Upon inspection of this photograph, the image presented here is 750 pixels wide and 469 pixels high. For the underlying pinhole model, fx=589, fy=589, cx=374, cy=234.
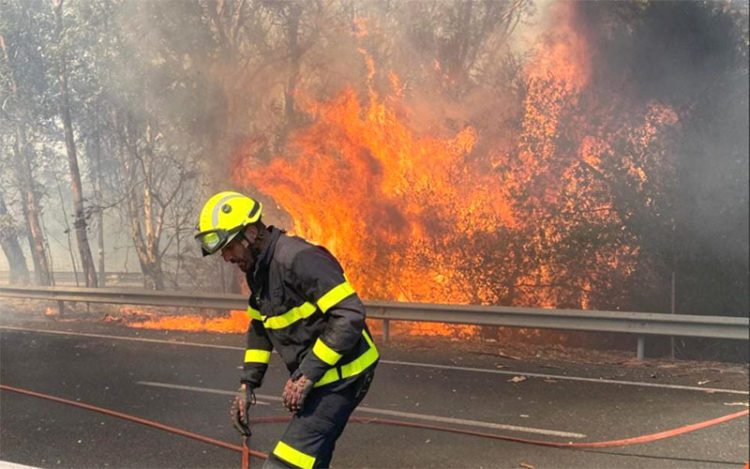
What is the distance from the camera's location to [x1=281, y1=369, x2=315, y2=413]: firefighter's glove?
101 inches

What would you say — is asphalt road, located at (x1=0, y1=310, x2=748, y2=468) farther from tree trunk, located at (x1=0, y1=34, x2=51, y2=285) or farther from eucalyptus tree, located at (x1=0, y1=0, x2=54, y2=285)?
eucalyptus tree, located at (x1=0, y1=0, x2=54, y2=285)

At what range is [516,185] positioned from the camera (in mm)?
10141

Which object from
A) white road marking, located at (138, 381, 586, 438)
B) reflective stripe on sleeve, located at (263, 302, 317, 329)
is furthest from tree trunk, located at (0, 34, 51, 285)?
reflective stripe on sleeve, located at (263, 302, 317, 329)

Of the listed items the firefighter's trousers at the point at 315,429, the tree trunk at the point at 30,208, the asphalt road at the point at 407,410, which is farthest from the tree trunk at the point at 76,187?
the firefighter's trousers at the point at 315,429

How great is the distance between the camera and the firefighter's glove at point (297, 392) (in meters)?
2.56

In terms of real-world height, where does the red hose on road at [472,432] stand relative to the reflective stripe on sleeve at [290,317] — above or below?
below

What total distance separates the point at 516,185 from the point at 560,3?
3.30 m

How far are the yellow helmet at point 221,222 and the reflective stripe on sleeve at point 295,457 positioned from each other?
932 millimetres

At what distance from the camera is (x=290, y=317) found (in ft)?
8.90

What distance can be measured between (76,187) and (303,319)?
34.9ft

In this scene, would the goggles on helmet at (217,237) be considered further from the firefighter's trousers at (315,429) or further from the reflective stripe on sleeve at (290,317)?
the firefighter's trousers at (315,429)

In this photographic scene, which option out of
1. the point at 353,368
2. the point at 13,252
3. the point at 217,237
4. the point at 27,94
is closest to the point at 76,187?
the point at 13,252

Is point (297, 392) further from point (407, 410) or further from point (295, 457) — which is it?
point (407, 410)

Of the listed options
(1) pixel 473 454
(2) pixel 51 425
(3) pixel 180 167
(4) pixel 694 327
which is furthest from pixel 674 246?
(3) pixel 180 167
